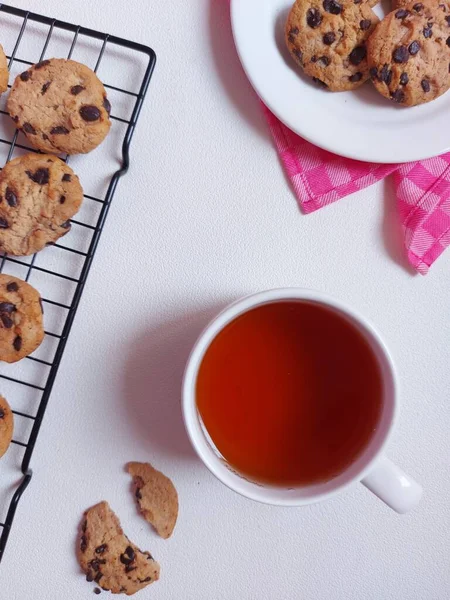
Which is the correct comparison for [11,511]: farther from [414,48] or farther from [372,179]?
[414,48]

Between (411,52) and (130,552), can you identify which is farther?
(130,552)

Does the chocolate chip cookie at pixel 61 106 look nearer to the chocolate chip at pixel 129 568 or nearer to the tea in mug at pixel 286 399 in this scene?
the tea in mug at pixel 286 399

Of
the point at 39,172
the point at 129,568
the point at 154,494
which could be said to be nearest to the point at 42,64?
the point at 39,172

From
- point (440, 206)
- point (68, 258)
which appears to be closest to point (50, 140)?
point (68, 258)

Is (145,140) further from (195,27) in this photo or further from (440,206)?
(440,206)

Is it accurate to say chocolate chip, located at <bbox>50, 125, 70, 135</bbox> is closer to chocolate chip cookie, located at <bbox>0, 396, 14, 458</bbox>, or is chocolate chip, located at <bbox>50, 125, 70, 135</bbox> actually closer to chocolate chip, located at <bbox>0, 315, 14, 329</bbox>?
chocolate chip, located at <bbox>0, 315, 14, 329</bbox>

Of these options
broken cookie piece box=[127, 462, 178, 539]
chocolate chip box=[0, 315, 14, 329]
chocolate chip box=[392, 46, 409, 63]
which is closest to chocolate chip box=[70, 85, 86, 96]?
chocolate chip box=[0, 315, 14, 329]

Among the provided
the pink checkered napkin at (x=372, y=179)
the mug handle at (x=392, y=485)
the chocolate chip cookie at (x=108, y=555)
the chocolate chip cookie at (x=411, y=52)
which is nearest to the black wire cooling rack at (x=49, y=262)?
the chocolate chip cookie at (x=108, y=555)
